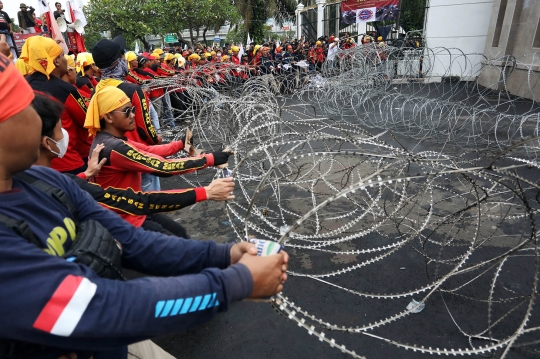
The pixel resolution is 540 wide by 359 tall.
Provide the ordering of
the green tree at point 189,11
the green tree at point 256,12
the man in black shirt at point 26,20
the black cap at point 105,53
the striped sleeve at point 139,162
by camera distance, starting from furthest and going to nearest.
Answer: the green tree at point 256,12
the green tree at point 189,11
the man in black shirt at point 26,20
the black cap at point 105,53
the striped sleeve at point 139,162

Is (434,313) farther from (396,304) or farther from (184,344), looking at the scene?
(184,344)

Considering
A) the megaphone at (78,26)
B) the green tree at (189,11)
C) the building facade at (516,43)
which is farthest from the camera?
the green tree at (189,11)

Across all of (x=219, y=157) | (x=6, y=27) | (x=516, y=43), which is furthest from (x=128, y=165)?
(x=516, y=43)

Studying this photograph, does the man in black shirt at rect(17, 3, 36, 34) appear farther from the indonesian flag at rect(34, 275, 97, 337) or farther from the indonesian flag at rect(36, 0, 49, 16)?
the indonesian flag at rect(34, 275, 97, 337)

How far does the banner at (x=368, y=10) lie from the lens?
18.7m

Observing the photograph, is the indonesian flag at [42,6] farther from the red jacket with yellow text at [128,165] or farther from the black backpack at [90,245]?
the black backpack at [90,245]

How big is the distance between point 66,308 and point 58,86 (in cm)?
358

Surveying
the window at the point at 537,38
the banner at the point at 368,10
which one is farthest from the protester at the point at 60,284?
the banner at the point at 368,10

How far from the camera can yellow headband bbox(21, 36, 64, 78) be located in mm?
3672

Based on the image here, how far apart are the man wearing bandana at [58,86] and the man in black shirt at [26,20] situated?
13945 mm

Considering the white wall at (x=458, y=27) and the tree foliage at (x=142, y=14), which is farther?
the tree foliage at (x=142, y=14)

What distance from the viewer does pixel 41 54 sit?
145 inches

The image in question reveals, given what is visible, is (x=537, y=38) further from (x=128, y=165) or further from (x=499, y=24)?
(x=128, y=165)

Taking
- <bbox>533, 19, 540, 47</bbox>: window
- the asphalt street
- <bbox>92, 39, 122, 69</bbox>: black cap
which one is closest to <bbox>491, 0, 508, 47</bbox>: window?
<bbox>533, 19, 540, 47</bbox>: window
